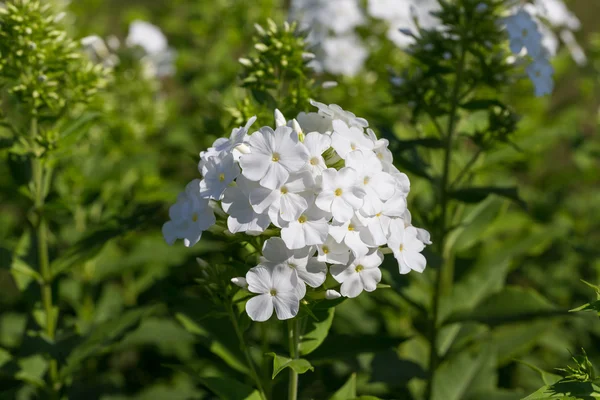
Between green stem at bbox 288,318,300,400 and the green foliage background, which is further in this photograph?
the green foliage background

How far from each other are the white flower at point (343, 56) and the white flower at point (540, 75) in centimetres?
207

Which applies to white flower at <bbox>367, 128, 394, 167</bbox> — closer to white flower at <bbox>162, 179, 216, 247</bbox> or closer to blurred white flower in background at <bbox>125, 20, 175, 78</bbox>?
white flower at <bbox>162, 179, 216, 247</bbox>

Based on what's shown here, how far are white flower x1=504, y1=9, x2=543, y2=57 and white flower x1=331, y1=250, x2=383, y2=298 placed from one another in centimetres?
132

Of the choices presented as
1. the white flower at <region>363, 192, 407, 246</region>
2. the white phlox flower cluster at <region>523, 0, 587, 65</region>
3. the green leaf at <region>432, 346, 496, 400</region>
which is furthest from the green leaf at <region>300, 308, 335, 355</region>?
the white phlox flower cluster at <region>523, 0, 587, 65</region>

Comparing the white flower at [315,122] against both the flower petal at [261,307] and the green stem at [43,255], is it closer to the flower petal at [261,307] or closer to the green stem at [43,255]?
the flower petal at [261,307]

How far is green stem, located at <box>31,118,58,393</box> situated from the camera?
2693 millimetres

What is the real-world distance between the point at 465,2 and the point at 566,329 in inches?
108

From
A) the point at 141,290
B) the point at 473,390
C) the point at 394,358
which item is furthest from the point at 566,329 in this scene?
the point at 141,290

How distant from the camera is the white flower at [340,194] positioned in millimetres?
1687

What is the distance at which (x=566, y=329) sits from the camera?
4449 mm

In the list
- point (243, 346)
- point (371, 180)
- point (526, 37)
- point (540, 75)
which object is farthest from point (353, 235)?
point (540, 75)

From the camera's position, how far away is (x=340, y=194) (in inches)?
67.3

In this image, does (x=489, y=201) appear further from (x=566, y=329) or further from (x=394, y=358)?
(x=566, y=329)

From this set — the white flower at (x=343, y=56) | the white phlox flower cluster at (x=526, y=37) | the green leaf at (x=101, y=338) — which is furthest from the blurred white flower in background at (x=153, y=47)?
the white phlox flower cluster at (x=526, y=37)
